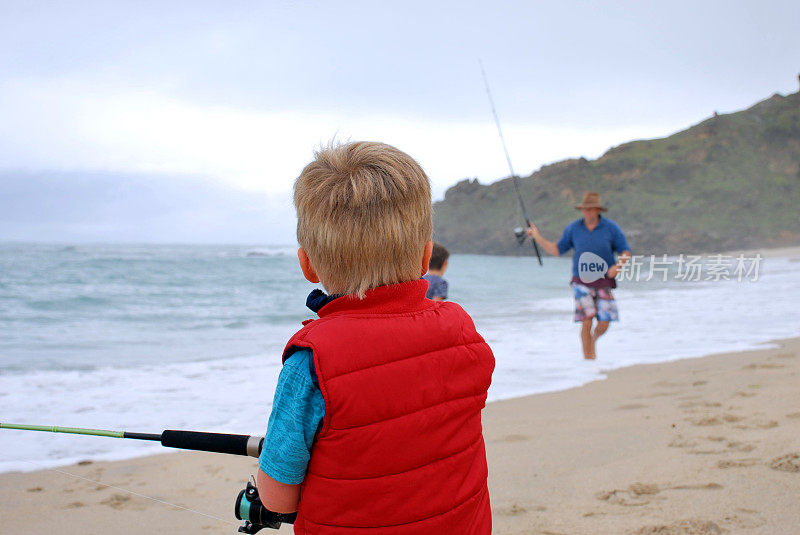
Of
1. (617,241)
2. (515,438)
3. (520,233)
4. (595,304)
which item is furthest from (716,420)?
(520,233)

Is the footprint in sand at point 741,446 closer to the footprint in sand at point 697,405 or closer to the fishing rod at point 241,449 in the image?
the footprint in sand at point 697,405

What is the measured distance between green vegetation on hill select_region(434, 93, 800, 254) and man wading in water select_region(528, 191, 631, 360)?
1738 inches

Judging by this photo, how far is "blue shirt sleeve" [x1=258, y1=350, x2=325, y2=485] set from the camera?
1.15m

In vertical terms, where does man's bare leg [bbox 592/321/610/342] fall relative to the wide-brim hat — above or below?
below

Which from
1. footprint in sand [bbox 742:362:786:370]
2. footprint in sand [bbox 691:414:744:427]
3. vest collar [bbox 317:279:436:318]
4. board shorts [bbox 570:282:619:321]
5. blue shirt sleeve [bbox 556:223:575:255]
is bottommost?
footprint in sand [bbox 742:362:786:370]

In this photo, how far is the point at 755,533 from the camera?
2080 millimetres

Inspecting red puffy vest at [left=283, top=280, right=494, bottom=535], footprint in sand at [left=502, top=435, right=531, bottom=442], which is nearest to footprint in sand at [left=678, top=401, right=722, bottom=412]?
footprint in sand at [left=502, top=435, right=531, bottom=442]

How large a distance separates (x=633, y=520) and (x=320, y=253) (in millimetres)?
1687

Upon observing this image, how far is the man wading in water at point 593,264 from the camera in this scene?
19.2 feet

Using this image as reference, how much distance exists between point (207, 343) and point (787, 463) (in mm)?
6603

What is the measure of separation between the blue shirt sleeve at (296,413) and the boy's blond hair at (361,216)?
0.18m

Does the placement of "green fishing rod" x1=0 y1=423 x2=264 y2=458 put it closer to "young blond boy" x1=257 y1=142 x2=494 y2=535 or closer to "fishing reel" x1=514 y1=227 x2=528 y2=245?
"young blond boy" x1=257 y1=142 x2=494 y2=535

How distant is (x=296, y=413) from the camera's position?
115 centimetres

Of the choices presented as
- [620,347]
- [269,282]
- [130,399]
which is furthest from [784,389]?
[269,282]
